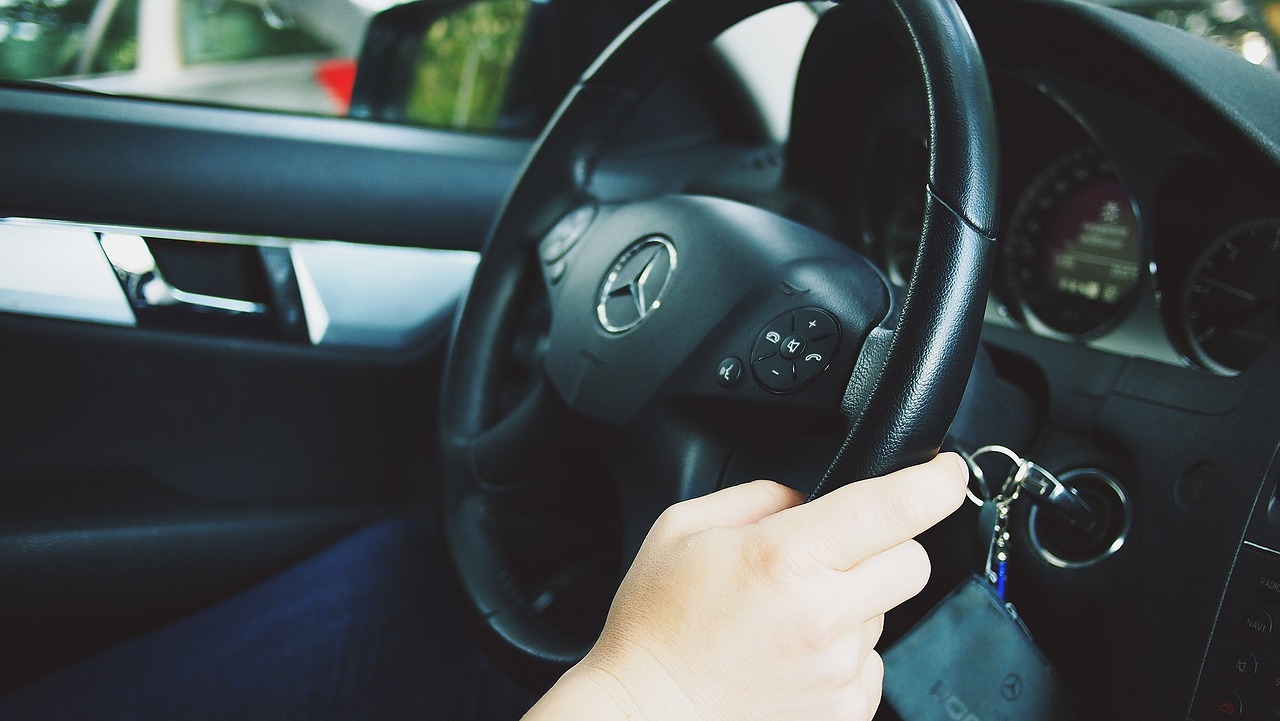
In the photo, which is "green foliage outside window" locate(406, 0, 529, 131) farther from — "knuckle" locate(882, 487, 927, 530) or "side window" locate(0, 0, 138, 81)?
"knuckle" locate(882, 487, 927, 530)

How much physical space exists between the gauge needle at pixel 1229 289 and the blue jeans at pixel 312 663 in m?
0.83

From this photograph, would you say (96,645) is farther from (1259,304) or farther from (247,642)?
(1259,304)

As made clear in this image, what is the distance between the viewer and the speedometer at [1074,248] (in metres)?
1.07

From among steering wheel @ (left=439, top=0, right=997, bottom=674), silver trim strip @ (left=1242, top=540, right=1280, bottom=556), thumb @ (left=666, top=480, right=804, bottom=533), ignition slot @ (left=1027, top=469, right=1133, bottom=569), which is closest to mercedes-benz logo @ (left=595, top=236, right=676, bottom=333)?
steering wheel @ (left=439, top=0, right=997, bottom=674)

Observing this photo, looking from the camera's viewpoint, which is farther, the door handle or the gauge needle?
the door handle

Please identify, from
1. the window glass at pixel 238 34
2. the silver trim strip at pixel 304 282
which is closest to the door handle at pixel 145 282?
the silver trim strip at pixel 304 282

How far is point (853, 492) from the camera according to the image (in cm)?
55

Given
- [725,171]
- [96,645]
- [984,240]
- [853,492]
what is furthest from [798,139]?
[96,645]

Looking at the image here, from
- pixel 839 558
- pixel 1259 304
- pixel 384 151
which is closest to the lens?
pixel 839 558

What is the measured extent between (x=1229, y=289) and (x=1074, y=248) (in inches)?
8.6

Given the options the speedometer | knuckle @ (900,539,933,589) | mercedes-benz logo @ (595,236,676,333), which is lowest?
the speedometer

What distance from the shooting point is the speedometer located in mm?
1066

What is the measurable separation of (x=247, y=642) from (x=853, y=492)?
2.55 ft

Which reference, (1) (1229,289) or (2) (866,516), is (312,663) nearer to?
(2) (866,516)
